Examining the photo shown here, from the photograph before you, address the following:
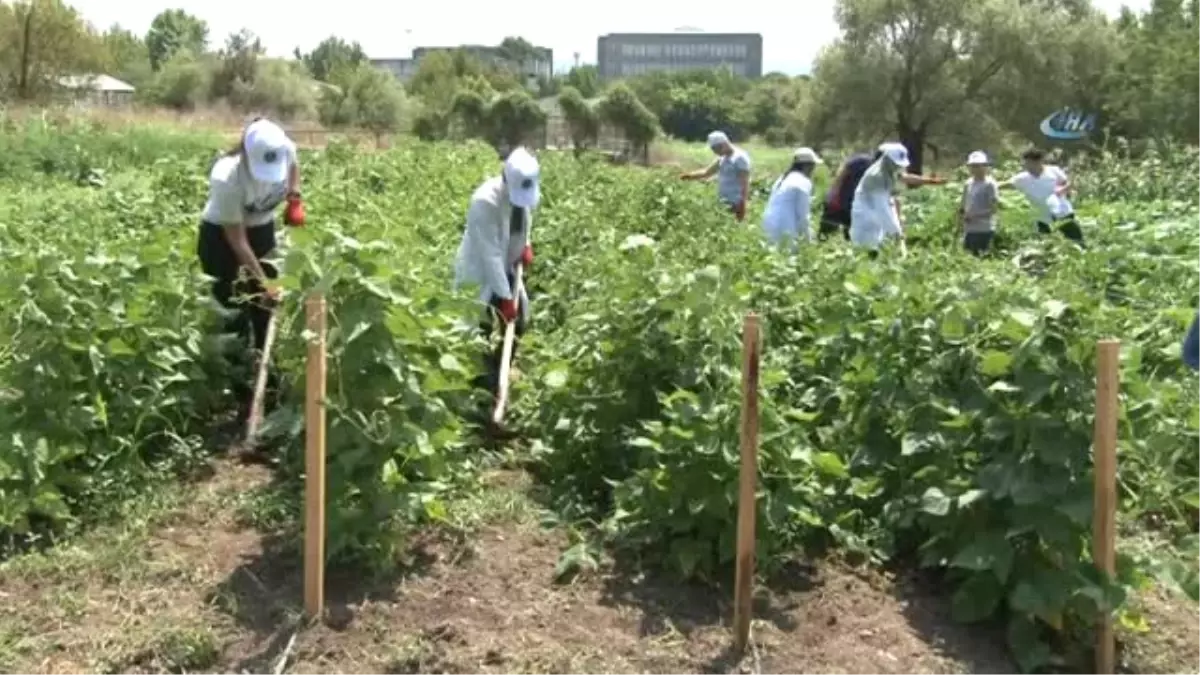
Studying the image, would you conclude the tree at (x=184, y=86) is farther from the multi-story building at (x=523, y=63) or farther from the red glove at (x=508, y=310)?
the multi-story building at (x=523, y=63)

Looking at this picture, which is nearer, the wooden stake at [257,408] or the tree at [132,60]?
the wooden stake at [257,408]

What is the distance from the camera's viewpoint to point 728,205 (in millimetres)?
11508

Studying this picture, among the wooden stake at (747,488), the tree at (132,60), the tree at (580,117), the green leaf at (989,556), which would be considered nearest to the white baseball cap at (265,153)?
the wooden stake at (747,488)

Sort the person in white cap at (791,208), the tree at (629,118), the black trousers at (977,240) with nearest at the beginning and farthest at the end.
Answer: the person in white cap at (791,208) → the black trousers at (977,240) → the tree at (629,118)

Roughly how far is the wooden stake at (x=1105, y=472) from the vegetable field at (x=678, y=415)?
0.06 meters

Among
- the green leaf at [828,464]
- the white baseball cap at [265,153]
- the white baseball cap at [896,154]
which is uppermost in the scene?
the white baseball cap at [265,153]

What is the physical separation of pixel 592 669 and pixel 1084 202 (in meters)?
13.1

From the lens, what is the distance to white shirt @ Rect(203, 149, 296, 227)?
583 cm

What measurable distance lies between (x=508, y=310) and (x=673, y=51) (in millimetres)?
180815

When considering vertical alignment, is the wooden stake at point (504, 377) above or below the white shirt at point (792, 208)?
below

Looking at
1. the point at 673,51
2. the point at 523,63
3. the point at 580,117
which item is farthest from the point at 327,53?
the point at 673,51

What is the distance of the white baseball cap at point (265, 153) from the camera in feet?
18.8

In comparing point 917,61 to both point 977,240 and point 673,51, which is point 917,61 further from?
point 673,51

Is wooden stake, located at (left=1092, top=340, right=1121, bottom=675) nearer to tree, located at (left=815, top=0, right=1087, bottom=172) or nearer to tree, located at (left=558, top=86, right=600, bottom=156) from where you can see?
tree, located at (left=815, top=0, right=1087, bottom=172)
